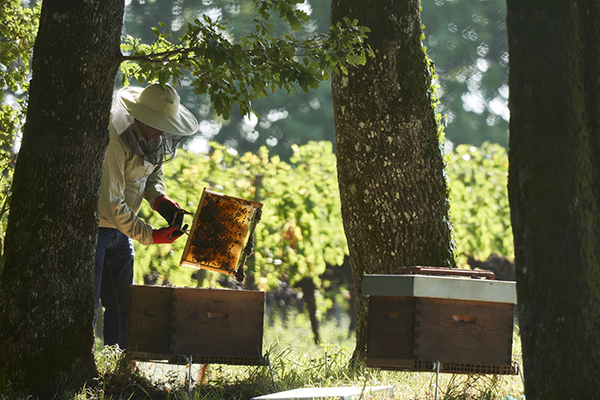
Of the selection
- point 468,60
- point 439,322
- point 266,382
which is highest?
point 468,60

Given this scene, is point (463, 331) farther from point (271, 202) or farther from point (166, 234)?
point (271, 202)

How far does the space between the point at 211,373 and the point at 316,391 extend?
36.6 inches

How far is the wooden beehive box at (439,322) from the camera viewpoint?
2449 millimetres

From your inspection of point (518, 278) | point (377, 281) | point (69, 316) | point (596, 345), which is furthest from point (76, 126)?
point (596, 345)

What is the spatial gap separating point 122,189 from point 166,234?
14.9 inches

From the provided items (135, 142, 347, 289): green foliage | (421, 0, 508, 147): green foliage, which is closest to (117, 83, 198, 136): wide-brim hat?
(135, 142, 347, 289): green foliage

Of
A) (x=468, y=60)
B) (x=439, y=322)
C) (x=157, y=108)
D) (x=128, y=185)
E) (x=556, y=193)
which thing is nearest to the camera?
(x=556, y=193)

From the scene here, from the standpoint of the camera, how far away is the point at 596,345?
6.08 feet

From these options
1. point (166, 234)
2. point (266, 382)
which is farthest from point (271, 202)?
point (266, 382)

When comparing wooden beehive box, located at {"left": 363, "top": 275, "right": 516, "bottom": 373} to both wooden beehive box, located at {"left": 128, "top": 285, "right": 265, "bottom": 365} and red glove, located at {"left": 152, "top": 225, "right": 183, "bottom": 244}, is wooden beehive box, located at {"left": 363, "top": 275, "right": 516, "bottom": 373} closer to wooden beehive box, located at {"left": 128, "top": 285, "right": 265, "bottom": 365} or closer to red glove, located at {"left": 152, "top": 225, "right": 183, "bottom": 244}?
wooden beehive box, located at {"left": 128, "top": 285, "right": 265, "bottom": 365}

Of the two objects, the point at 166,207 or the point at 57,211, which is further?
the point at 166,207

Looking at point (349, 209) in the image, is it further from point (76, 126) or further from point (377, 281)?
point (76, 126)

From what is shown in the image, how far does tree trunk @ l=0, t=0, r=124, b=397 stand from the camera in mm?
2467

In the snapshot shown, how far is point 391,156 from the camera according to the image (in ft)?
11.2
